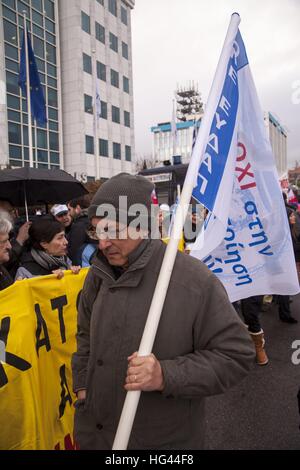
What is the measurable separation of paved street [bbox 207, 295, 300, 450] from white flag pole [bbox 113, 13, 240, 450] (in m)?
1.92

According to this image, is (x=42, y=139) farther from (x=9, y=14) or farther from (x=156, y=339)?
(x=156, y=339)

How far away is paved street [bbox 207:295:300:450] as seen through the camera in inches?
112

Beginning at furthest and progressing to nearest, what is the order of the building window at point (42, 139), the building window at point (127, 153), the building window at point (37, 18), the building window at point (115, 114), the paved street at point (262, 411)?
the building window at point (127, 153) → the building window at point (115, 114) → the building window at point (42, 139) → the building window at point (37, 18) → the paved street at point (262, 411)

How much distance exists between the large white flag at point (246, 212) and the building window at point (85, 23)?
107 feet

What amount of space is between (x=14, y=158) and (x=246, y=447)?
82.7ft

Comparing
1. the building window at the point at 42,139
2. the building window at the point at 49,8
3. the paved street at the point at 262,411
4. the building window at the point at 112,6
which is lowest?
the paved street at the point at 262,411

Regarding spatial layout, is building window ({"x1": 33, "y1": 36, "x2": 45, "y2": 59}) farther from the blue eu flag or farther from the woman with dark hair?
the woman with dark hair

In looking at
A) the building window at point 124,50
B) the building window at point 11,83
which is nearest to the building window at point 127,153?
the building window at point 124,50

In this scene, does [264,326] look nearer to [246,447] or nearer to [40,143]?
[246,447]

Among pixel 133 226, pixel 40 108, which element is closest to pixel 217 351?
pixel 133 226

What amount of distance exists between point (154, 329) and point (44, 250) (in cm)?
212

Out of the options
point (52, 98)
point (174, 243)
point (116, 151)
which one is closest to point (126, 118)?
point (116, 151)

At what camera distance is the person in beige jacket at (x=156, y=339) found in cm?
143

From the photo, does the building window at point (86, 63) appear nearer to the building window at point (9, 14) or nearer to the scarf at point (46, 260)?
the building window at point (9, 14)
